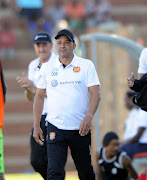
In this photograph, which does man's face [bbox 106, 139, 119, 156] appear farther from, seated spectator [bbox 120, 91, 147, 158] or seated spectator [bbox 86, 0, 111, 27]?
seated spectator [bbox 86, 0, 111, 27]

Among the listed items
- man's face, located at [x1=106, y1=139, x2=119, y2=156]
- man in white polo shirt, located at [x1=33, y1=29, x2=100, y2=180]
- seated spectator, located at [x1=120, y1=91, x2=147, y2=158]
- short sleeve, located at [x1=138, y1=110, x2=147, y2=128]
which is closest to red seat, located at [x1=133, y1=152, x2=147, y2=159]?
seated spectator, located at [x1=120, y1=91, x2=147, y2=158]

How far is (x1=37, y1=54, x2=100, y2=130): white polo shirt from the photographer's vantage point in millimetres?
7547

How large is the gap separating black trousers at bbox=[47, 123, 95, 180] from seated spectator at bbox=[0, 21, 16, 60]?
1691 cm

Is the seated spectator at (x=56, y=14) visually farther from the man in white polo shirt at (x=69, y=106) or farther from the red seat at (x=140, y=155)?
the man in white polo shirt at (x=69, y=106)

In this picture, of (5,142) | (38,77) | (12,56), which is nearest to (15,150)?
(5,142)

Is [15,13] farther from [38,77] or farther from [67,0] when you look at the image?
[38,77]

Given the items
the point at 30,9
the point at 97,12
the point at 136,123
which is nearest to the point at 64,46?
the point at 136,123

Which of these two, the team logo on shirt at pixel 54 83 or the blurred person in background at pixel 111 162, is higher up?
the team logo on shirt at pixel 54 83

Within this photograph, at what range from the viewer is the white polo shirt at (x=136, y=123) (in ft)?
37.0

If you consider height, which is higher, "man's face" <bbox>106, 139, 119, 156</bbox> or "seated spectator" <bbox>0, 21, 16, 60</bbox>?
"seated spectator" <bbox>0, 21, 16, 60</bbox>

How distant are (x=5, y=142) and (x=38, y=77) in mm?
15019

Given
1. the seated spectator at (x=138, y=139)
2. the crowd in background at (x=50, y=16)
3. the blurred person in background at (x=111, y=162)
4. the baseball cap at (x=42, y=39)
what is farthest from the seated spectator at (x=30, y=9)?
the baseball cap at (x=42, y=39)

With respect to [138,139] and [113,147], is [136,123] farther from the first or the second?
[113,147]

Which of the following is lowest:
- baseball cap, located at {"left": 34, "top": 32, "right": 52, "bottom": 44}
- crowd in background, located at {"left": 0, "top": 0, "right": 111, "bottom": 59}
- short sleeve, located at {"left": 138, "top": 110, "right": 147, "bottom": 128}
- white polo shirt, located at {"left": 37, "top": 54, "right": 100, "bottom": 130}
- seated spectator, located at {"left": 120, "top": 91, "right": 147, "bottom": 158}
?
seated spectator, located at {"left": 120, "top": 91, "right": 147, "bottom": 158}
